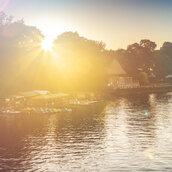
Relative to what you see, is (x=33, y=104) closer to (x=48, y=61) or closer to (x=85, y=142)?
(x=85, y=142)

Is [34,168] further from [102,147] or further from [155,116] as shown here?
[155,116]

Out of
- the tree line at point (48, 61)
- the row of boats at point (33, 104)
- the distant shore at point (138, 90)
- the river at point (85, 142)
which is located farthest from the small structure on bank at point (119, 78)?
the river at point (85, 142)

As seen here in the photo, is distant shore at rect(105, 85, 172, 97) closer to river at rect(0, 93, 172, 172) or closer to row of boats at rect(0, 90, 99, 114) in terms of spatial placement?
row of boats at rect(0, 90, 99, 114)

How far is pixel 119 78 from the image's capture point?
557 feet

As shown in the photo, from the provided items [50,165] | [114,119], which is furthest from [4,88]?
[50,165]

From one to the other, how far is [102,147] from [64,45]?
106098 millimetres

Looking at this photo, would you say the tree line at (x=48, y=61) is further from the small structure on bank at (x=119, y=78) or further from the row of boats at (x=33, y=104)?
the row of boats at (x=33, y=104)

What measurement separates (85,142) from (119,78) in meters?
123

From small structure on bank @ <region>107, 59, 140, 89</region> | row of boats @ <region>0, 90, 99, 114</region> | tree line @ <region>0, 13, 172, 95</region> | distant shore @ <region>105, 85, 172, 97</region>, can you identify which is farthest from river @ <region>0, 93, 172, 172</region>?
small structure on bank @ <region>107, 59, 140, 89</region>

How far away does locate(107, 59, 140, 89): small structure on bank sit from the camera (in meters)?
165

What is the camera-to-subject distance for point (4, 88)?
101 m

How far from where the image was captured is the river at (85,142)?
37016 millimetres

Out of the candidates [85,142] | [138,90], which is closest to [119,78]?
[138,90]

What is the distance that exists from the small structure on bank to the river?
292ft
